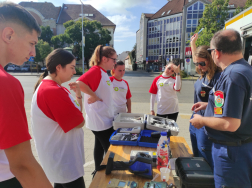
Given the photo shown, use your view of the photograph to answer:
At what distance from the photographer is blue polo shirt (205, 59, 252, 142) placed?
1.36 meters

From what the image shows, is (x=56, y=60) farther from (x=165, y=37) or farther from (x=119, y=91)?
(x=165, y=37)

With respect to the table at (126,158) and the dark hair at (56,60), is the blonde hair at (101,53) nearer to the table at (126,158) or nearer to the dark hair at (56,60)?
the dark hair at (56,60)

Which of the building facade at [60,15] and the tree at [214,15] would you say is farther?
the building facade at [60,15]

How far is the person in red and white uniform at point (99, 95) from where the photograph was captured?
2440 mm

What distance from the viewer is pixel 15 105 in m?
0.78

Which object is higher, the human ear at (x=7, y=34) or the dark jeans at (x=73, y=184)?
the human ear at (x=7, y=34)

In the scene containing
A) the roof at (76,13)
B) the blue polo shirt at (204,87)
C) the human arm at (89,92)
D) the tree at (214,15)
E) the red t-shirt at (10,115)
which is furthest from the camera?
the roof at (76,13)

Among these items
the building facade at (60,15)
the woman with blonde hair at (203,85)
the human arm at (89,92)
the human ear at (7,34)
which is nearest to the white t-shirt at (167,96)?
the woman with blonde hair at (203,85)

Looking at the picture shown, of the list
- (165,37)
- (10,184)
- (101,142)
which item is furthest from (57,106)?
(165,37)

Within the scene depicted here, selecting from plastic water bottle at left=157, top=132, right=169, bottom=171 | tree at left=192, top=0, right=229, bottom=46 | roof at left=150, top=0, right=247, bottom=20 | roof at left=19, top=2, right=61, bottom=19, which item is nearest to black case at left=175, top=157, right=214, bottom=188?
plastic water bottle at left=157, top=132, right=169, bottom=171

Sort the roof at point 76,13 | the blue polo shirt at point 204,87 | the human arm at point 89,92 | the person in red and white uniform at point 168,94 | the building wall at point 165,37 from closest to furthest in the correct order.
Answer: the blue polo shirt at point 204,87, the human arm at point 89,92, the person in red and white uniform at point 168,94, the building wall at point 165,37, the roof at point 76,13

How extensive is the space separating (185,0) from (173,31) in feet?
25.4

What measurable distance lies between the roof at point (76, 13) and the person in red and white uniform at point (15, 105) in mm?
51518

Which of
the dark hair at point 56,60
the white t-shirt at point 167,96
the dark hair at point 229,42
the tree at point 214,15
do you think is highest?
the tree at point 214,15
